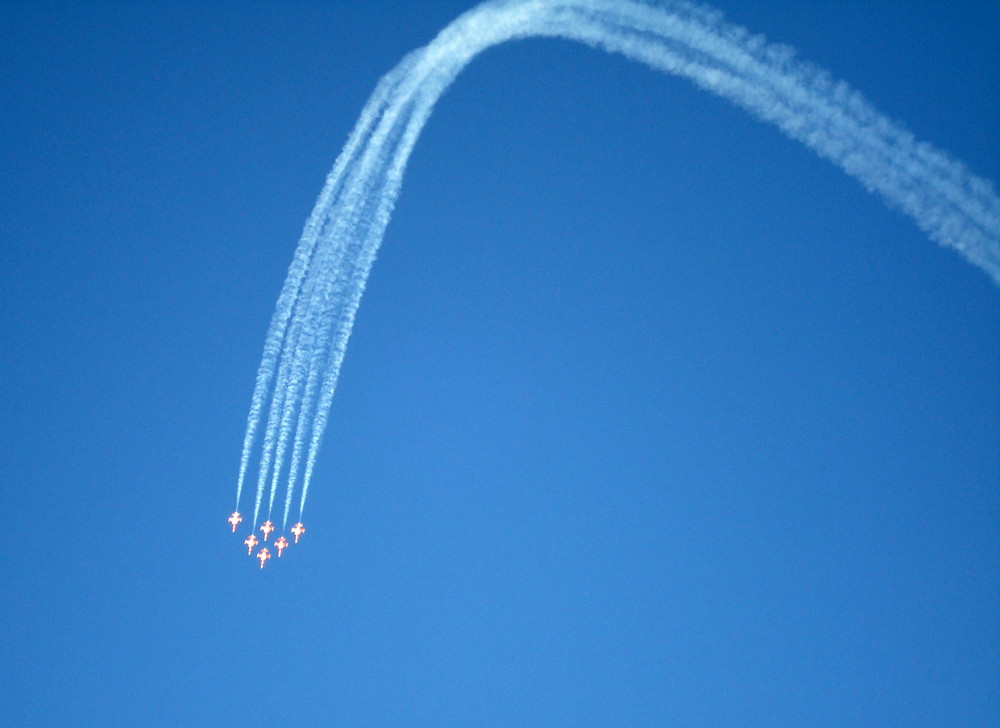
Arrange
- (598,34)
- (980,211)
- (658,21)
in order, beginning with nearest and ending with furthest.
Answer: (980,211), (658,21), (598,34)

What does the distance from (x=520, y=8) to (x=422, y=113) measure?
209cm

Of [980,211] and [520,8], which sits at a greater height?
[520,8]

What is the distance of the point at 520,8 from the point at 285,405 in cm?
649

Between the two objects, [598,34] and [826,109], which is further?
[598,34]

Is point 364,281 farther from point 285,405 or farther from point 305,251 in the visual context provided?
point 285,405

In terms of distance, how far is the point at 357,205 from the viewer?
13.4m

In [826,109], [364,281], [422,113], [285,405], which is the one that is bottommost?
[285,405]

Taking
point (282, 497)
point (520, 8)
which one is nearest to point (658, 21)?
point (520, 8)

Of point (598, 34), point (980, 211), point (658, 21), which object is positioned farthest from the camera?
point (598, 34)

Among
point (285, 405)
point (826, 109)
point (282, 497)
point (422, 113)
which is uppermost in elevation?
point (422, 113)

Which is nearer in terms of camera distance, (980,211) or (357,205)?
(980,211)

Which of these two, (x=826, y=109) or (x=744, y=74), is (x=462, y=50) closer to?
(x=744, y=74)

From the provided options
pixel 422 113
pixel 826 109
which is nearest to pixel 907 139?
pixel 826 109

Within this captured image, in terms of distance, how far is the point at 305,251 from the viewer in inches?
529
